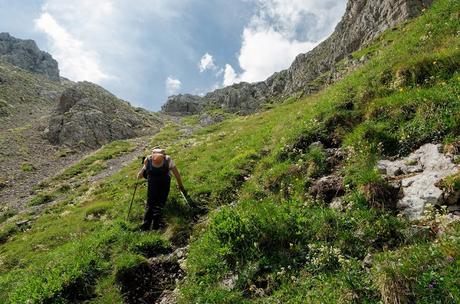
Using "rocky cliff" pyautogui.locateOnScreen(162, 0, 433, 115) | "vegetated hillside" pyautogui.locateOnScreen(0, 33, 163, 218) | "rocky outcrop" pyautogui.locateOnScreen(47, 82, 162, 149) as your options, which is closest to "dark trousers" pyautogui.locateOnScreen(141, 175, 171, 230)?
"vegetated hillside" pyautogui.locateOnScreen(0, 33, 163, 218)

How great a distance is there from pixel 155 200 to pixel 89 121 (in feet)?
216

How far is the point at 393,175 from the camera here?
1037 cm

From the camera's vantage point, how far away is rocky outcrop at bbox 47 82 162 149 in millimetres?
71463

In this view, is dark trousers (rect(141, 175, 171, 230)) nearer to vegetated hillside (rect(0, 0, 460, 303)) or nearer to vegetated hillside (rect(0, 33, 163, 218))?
vegetated hillside (rect(0, 0, 460, 303))

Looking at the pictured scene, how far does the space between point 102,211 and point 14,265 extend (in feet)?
14.4

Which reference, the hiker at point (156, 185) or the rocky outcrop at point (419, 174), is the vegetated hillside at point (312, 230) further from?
the hiker at point (156, 185)

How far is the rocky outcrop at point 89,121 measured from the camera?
234ft

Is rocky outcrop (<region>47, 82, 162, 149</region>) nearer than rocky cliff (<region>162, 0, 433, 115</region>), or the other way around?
rocky cliff (<region>162, 0, 433, 115</region>)

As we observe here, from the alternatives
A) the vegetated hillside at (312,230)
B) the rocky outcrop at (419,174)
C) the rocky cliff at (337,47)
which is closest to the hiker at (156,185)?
the vegetated hillside at (312,230)

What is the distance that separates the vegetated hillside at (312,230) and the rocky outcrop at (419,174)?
28 cm

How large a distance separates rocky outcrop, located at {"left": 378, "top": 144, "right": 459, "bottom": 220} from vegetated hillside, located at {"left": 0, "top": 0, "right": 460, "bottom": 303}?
284mm

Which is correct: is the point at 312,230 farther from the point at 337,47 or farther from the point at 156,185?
the point at 337,47

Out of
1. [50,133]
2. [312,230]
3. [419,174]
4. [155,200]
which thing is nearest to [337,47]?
[50,133]

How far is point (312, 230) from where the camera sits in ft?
31.7
